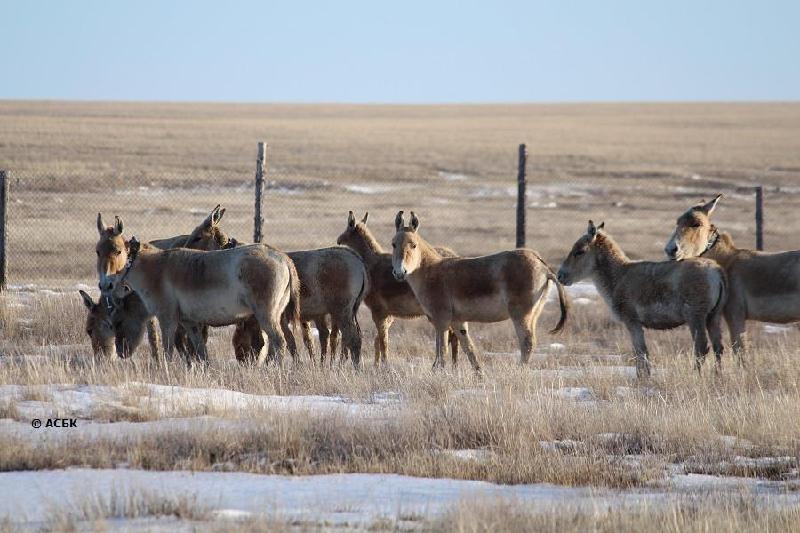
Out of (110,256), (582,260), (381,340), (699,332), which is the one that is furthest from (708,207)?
(110,256)

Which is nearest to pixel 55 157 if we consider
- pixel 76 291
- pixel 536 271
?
pixel 76 291

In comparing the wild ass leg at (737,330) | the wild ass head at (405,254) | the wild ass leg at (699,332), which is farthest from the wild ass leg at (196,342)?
the wild ass leg at (737,330)

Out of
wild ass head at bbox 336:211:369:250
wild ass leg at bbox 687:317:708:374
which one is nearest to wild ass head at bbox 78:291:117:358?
wild ass head at bbox 336:211:369:250

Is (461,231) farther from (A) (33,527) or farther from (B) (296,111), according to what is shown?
(B) (296,111)

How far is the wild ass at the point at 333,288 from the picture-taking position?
13234mm

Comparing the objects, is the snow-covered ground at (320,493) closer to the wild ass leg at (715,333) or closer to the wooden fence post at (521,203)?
the wild ass leg at (715,333)

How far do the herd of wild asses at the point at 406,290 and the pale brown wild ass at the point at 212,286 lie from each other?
0.04 feet

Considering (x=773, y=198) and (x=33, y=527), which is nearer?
(x=33, y=527)

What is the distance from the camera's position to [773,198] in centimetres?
4681

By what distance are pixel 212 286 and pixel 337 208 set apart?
28580 mm

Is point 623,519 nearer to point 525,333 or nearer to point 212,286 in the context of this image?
point 525,333

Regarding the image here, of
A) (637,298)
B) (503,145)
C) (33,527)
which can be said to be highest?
(503,145)

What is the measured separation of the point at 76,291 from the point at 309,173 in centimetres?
3548

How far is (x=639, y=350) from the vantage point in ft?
40.0
